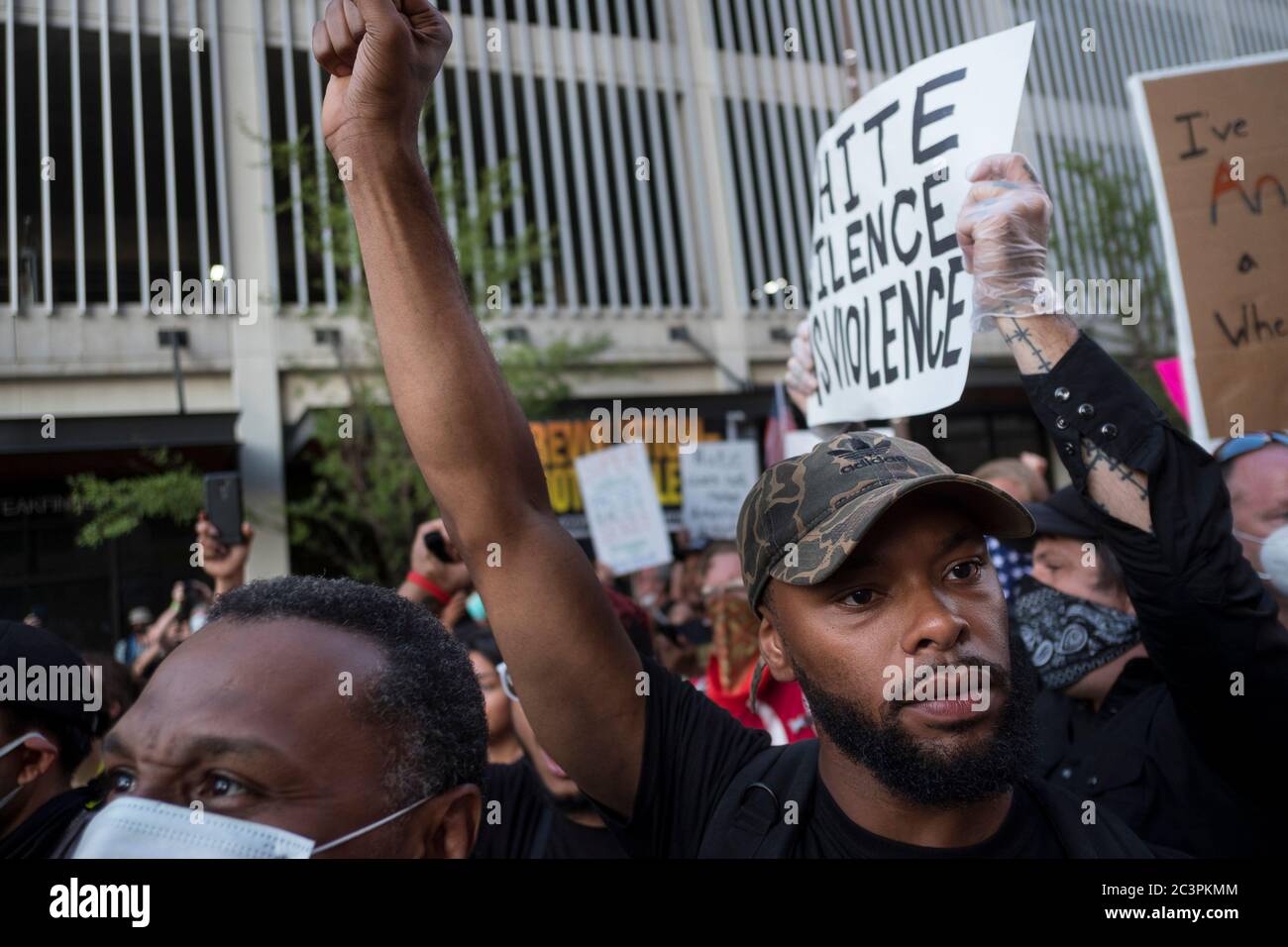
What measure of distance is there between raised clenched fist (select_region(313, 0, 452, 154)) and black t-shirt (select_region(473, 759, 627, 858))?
1693 millimetres

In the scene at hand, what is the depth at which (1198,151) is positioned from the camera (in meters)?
3.15

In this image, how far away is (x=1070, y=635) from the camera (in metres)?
2.74

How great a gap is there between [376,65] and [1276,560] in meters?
1.94

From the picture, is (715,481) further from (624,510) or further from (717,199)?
(717,199)

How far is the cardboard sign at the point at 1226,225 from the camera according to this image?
9.87 feet

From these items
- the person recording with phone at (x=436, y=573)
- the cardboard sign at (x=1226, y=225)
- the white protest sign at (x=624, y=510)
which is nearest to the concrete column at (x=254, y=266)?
the white protest sign at (x=624, y=510)

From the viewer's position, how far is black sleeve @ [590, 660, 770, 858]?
67.1 inches

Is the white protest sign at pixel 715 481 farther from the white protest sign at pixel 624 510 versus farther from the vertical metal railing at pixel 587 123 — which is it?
the vertical metal railing at pixel 587 123

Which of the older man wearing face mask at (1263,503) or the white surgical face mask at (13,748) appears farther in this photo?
the older man wearing face mask at (1263,503)

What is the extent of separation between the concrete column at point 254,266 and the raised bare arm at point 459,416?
1181cm

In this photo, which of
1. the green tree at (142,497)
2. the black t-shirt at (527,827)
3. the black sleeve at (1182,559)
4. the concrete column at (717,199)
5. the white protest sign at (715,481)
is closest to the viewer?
the black sleeve at (1182,559)

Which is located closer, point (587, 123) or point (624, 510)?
point (624, 510)

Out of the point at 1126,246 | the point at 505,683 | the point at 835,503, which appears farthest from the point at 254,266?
the point at 835,503
